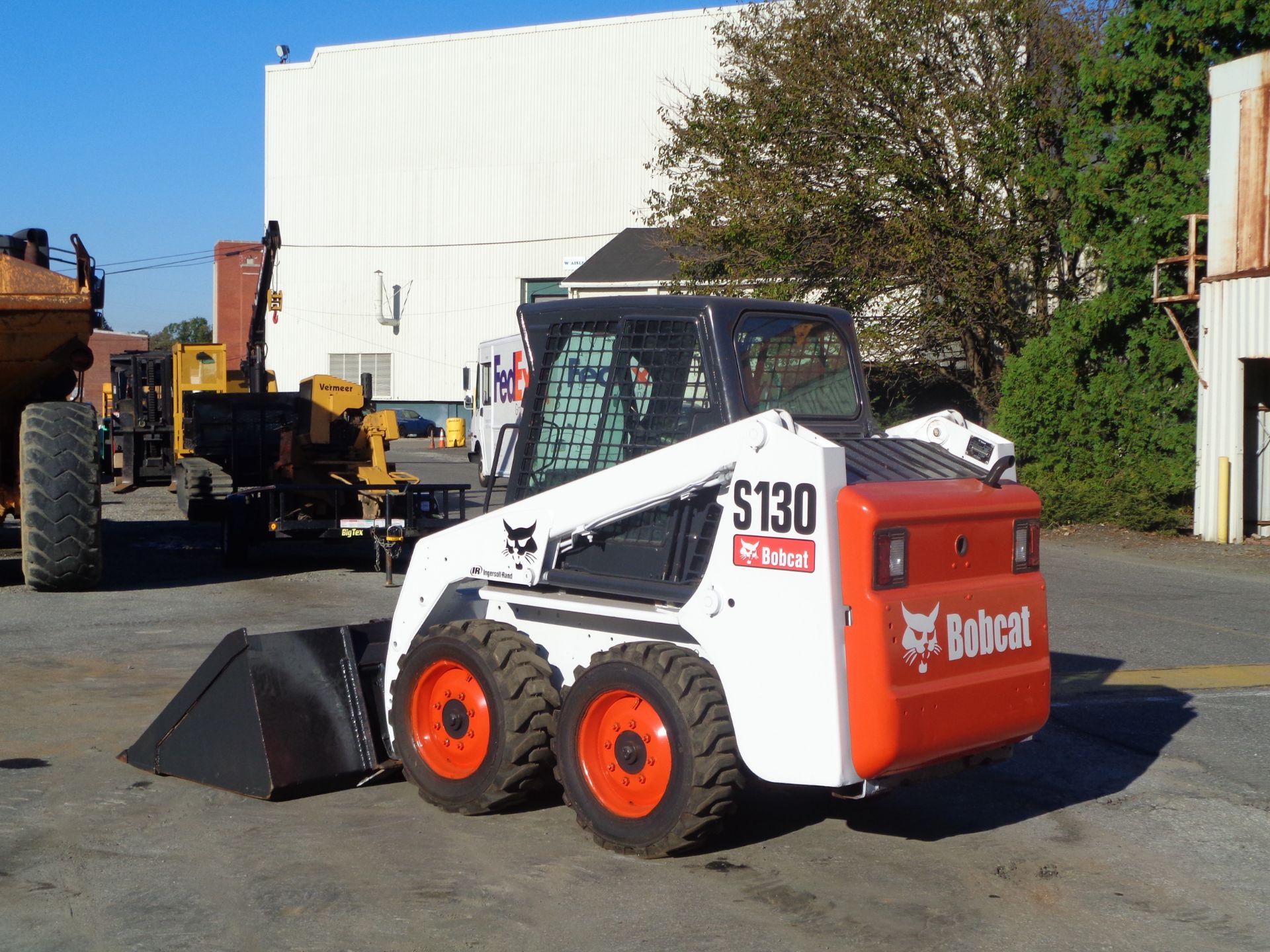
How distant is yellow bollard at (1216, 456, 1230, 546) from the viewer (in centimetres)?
1869

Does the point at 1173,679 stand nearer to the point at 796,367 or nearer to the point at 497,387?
the point at 796,367

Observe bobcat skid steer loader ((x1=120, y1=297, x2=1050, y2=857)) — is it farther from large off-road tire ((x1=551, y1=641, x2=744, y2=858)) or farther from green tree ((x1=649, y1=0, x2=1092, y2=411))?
green tree ((x1=649, y1=0, x2=1092, y2=411))

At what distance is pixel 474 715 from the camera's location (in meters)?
5.74

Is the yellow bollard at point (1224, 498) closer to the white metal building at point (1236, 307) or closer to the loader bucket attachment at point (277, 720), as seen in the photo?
the white metal building at point (1236, 307)

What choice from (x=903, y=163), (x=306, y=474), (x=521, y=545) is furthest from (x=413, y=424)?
(x=521, y=545)

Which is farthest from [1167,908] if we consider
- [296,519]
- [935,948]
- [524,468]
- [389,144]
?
[389,144]

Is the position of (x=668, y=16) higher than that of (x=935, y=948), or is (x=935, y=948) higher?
(x=668, y=16)

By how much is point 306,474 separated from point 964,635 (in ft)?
37.4

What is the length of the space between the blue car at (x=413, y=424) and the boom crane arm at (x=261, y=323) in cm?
3700

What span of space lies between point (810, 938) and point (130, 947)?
2.25m

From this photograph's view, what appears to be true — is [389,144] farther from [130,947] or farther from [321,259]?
[130,947]

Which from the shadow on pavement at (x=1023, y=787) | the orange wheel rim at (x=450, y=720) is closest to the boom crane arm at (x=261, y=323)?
the shadow on pavement at (x=1023, y=787)

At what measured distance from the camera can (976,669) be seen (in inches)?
204

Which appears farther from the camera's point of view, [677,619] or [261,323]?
[261,323]
